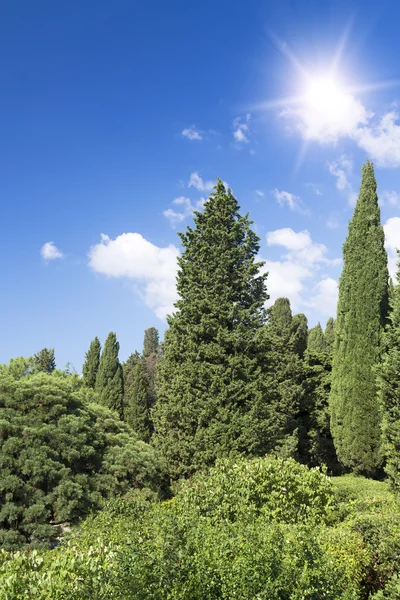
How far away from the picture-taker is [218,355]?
1347 centimetres

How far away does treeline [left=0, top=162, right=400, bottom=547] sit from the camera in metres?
8.38

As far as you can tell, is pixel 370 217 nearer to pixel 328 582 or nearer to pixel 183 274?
pixel 183 274

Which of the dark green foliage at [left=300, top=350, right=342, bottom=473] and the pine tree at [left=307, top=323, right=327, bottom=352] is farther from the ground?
the pine tree at [left=307, top=323, right=327, bottom=352]

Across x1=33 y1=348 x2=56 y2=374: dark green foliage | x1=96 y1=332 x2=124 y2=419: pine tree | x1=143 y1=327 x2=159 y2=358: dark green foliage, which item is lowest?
x1=96 y1=332 x2=124 y2=419: pine tree

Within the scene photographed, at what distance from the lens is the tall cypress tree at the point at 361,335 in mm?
15352

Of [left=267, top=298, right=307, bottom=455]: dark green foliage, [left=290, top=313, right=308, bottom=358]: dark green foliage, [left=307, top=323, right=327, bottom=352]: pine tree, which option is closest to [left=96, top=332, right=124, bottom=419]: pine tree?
[left=267, top=298, right=307, bottom=455]: dark green foliage

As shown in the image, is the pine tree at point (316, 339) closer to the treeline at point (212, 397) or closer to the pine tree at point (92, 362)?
the pine tree at point (92, 362)

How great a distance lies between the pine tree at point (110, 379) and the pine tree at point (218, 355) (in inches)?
615

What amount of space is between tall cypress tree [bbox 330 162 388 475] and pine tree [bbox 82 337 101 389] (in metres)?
21.9

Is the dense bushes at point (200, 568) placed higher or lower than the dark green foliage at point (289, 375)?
lower

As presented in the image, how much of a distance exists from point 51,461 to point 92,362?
26.7m

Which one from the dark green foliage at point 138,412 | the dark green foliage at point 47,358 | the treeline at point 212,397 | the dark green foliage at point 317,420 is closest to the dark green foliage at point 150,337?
the dark green foliage at point 47,358

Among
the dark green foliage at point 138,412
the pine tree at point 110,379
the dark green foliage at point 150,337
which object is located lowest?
the dark green foliage at point 138,412

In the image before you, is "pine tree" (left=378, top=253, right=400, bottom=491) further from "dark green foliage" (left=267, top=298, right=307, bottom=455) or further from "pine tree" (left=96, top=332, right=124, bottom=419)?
"pine tree" (left=96, top=332, right=124, bottom=419)
